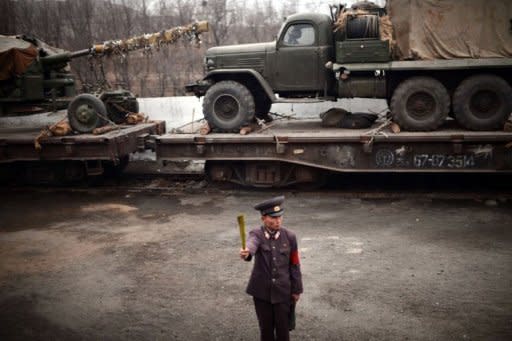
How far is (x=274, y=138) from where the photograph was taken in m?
8.96

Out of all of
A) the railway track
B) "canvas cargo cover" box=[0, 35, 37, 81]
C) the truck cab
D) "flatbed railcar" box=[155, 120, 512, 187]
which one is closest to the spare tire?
the truck cab

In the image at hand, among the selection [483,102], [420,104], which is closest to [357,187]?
[420,104]

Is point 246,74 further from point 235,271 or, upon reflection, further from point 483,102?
point 235,271

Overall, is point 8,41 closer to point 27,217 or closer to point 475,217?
point 27,217

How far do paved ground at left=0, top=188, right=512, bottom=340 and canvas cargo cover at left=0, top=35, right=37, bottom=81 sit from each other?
3594 millimetres

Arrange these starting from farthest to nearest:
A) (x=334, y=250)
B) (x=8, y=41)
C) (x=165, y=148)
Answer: (x=8, y=41) < (x=165, y=148) < (x=334, y=250)

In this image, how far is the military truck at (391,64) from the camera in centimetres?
866

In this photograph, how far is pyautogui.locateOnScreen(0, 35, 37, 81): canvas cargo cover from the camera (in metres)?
11.0

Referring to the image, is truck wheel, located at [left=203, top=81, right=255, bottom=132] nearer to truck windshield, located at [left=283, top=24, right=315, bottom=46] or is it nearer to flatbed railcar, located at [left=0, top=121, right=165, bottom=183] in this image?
truck windshield, located at [left=283, top=24, right=315, bottom=46]

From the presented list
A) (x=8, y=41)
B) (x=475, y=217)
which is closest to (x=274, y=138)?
(x=475, y=217)

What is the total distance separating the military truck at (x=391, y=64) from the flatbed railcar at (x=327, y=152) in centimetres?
51

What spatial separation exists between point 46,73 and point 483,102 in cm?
992

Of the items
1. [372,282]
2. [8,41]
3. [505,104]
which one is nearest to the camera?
[372,282]

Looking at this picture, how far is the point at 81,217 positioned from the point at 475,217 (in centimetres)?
667
